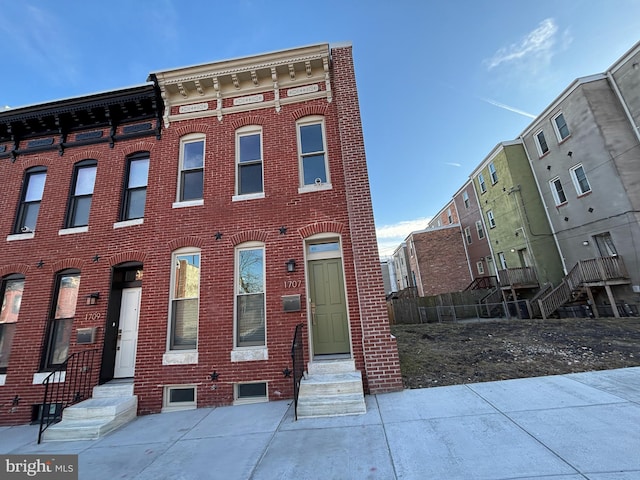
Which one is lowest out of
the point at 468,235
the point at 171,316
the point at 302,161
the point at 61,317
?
the point at 171,316

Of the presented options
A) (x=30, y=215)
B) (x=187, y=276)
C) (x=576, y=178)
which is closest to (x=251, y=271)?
(x=187, y=276)

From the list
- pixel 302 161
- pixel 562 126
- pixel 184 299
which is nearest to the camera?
pixel 184 299

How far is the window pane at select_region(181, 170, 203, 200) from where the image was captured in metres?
7.06

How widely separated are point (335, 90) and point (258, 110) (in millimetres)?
2043

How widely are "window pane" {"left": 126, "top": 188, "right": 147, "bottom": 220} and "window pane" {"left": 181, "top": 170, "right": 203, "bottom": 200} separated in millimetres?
1053

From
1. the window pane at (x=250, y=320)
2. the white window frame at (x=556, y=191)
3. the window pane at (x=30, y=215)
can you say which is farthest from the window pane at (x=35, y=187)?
the white window frame at (x=556, y=191)

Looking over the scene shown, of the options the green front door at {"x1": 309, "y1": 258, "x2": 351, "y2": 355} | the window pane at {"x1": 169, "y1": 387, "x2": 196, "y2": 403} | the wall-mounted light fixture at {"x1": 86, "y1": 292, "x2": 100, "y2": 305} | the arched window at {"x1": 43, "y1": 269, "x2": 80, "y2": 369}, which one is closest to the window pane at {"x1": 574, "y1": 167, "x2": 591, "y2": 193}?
the green front door at {"x1": 309, "y1": 258, "x2": 351, "y2": 355}

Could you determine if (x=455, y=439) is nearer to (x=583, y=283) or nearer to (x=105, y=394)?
(x=105, y=394)

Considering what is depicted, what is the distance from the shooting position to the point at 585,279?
12883 mm

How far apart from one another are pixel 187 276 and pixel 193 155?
3.21 m

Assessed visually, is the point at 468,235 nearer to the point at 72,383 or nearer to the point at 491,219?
the point at 491,219

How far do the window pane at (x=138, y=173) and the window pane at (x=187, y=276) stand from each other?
2464 mm

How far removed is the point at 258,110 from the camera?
7.33 metres

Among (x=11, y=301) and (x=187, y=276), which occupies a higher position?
(x=187, y=276)
